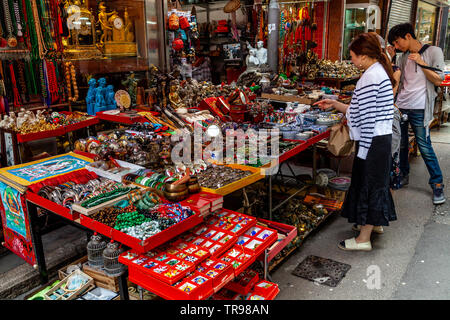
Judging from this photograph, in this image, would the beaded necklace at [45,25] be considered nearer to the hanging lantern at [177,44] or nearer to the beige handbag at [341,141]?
the hanging lantern at [177,44]

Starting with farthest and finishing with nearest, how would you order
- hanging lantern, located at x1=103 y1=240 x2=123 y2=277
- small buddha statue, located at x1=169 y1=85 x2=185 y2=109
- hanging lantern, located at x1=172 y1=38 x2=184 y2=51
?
1. hanging lantern, located at x1=172 y1=38 x2=184 y2=51
2. small buddha statue, located at x1=169 y1=85 x2=185 y2=109
3. hanging lantern, located at x1=103 y1=240 x2=123 y2=277

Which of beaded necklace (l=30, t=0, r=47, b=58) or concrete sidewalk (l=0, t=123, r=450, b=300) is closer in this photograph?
concrete sidewalk (l=0, t=123, r=450, b=300)

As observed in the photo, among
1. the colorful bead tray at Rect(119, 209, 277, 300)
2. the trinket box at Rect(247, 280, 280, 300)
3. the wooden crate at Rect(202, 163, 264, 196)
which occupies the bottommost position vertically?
the trinket box at Rect(247, 280, 280, 300)

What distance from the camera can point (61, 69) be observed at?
5449mm

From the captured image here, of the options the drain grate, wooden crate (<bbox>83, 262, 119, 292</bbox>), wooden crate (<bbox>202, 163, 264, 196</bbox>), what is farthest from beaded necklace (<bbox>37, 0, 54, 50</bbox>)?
the drain grate

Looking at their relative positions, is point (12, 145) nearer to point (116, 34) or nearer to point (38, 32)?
point (38, 32)

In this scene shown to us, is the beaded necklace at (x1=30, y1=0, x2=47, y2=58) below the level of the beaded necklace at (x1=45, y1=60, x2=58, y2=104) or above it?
above

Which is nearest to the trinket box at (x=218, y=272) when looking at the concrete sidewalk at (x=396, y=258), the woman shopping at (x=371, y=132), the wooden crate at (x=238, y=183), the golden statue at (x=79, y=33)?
the wooden crate at (x=238, y=183)

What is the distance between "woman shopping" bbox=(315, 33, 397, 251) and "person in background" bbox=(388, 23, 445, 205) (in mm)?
1209

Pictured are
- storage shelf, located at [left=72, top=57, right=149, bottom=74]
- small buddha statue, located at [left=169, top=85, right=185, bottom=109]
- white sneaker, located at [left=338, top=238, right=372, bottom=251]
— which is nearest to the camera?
white sneaker, located at [left=338, top=238, right=372, bottom=251]

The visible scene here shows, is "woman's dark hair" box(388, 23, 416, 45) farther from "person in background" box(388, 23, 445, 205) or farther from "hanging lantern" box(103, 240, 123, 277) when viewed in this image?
"hanging lantern" box(103, 240, 123, 277)

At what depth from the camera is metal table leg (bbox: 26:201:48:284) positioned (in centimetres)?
264

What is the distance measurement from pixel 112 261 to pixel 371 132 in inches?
83.6

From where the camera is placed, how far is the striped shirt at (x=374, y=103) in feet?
9.51
